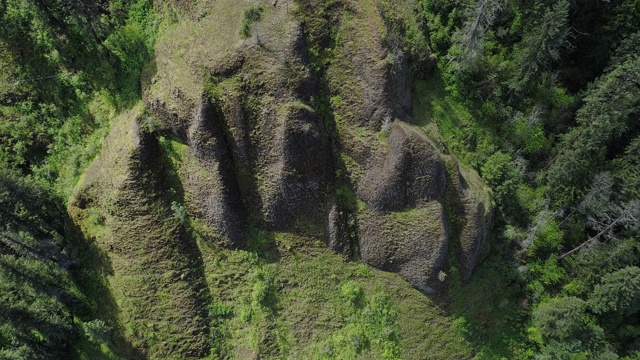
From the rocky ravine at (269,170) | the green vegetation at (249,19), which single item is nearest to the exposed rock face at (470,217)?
the rocky ravine at (269,170)

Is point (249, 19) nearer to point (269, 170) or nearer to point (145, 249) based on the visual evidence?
point (269, 170)

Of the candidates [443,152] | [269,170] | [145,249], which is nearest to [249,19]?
[269,170]

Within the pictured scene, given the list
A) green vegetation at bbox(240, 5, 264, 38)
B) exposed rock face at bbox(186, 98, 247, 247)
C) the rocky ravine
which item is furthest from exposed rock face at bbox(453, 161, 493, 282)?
green vegetation at bbox(240, 5, 264, 38)

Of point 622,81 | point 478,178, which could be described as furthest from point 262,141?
point 622,81

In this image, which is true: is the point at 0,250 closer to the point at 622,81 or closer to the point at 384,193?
the point at 384,193

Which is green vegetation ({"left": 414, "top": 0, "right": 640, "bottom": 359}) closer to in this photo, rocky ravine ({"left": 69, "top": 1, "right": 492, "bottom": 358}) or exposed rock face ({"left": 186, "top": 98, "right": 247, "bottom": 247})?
rocky ravine ({"left": 69, "top": 1, "right": 492, "bottom": 358})
